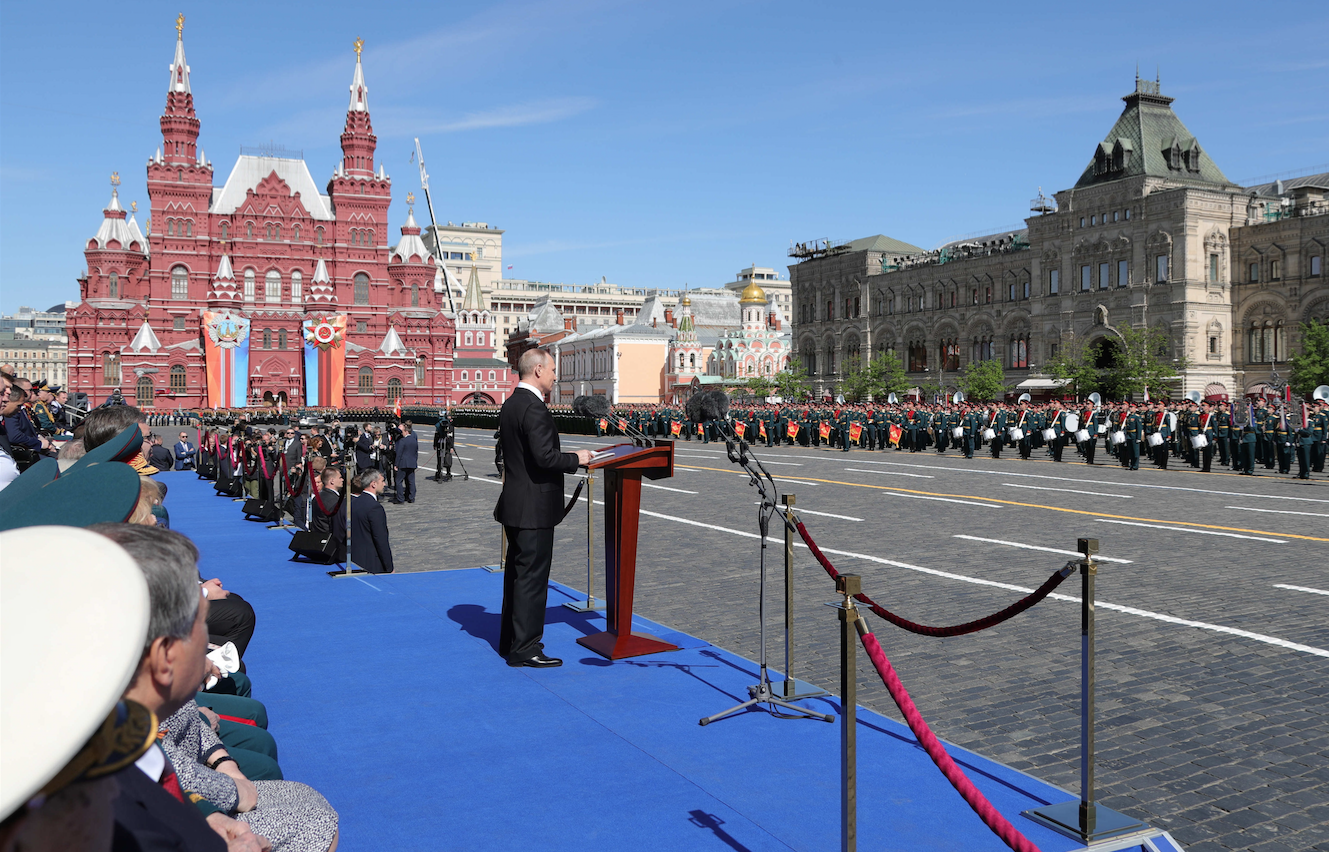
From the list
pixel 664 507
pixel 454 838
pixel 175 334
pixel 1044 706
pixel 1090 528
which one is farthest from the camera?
pixel 175 334

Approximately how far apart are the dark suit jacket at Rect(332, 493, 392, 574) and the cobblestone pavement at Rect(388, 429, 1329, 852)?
950 millimetres

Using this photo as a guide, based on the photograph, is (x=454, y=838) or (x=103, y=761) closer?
(x=103, y=761)

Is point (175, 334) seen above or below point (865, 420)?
above

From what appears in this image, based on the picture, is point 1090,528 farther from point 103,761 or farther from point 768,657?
point 103,761

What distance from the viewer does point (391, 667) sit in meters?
6.31

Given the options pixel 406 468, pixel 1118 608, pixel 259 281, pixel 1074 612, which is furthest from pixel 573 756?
pixel 259 281

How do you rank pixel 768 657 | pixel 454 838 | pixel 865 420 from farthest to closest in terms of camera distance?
pixel 865 420
pixel 768 657
pixel 454 838

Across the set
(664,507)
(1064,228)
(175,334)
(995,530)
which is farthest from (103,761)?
(175,334)

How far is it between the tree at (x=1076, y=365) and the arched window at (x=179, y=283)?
6331 cm

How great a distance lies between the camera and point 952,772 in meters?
2.96

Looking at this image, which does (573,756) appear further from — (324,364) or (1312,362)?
(324,364)

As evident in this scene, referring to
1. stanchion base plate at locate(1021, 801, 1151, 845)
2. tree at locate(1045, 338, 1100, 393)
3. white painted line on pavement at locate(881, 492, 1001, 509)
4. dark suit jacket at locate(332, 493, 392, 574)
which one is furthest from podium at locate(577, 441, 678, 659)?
tree at locate(1045, 338, 1100, 393)

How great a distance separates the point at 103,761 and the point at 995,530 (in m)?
12.5

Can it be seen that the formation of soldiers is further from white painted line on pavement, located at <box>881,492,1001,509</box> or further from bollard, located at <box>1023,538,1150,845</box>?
bollard, located at <box>1023,538,1150,845</box>
